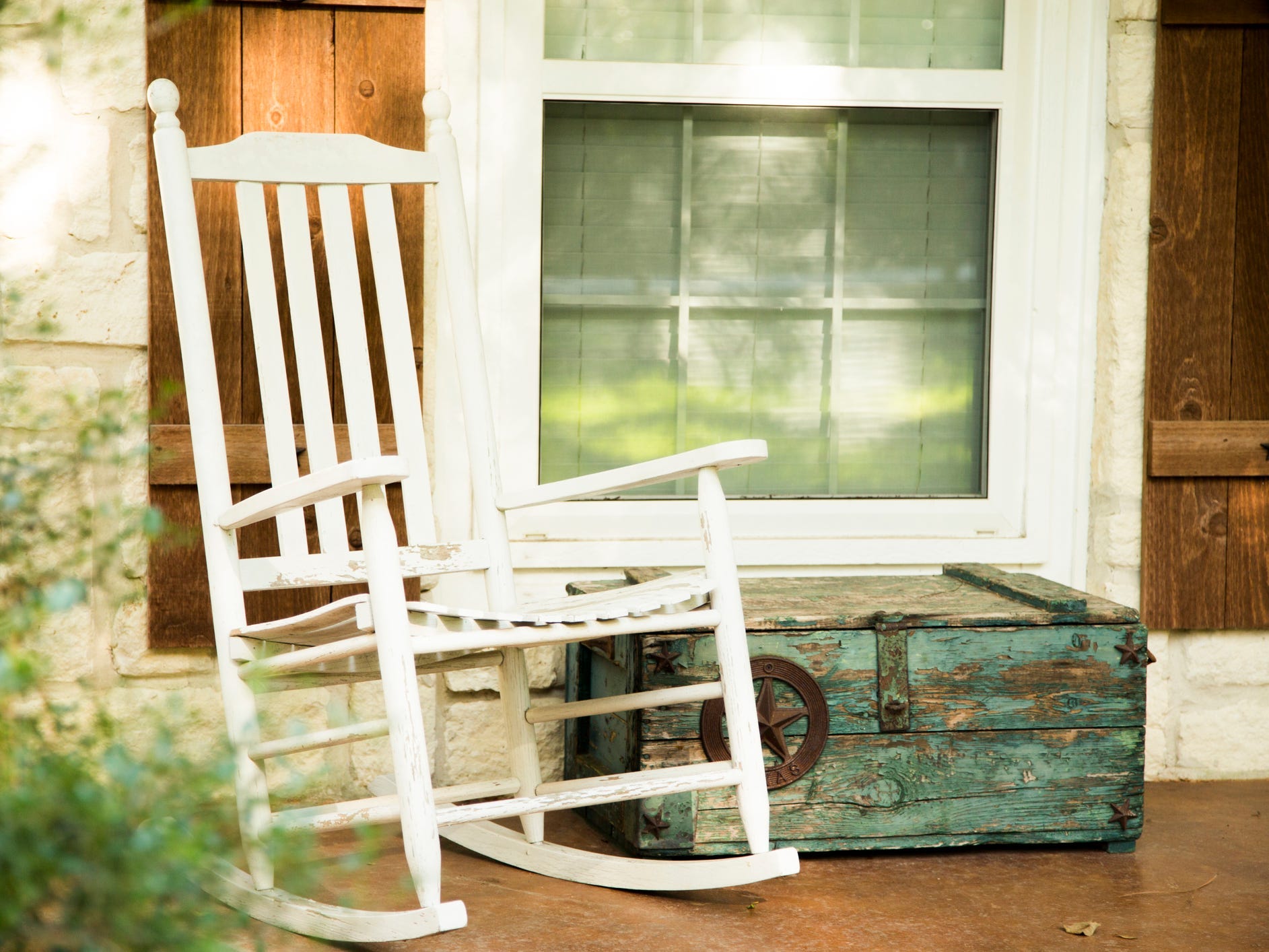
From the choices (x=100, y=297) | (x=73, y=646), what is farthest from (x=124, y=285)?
(x=73, y=646)

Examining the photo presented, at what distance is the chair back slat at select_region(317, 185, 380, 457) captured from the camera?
2.06 meters

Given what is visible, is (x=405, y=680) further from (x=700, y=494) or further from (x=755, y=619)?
(x=755, y=619)

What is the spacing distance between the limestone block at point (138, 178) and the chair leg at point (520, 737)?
1079 millimetres

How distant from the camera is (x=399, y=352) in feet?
6.86

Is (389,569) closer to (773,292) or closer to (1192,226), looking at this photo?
(773,292)

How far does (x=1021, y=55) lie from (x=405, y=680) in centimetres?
187

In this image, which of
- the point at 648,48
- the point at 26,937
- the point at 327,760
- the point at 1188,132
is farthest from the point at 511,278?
the point at 26,937

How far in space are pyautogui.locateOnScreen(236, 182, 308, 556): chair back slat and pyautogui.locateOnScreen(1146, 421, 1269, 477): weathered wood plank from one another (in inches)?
67.1

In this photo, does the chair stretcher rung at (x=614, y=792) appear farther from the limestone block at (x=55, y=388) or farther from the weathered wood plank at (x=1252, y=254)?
the weathered wood plank at (x=1252, y=254)

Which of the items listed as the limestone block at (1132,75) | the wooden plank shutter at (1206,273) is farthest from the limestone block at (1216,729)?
the limestone block at (1132,75)

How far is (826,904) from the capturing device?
1865mm

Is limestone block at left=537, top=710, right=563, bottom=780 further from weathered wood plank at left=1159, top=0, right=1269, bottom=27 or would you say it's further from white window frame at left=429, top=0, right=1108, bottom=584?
weathered wood plank at left=1159, top=0, right=1269, bottom=27

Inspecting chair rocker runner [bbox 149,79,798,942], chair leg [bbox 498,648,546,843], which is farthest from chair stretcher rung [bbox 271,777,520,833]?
chair leg [bbox 498,648,546,843]

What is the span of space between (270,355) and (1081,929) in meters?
1.53
